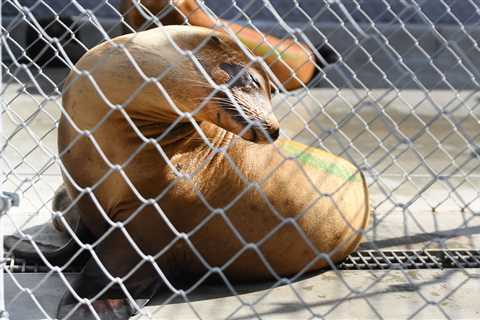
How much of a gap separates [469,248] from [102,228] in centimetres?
156

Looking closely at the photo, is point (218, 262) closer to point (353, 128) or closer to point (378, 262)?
point (378, 262)

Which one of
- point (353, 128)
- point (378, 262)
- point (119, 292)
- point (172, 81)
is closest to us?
point (172, 81)

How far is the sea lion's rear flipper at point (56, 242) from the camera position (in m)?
3.45

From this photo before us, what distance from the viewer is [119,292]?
3139 mm

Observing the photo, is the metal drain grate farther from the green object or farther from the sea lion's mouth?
the sea lion's mouth

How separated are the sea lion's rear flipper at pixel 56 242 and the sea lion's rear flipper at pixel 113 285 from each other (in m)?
0.19

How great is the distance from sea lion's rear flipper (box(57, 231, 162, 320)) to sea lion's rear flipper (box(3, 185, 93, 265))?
19 cm

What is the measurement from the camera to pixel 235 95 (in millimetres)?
2918

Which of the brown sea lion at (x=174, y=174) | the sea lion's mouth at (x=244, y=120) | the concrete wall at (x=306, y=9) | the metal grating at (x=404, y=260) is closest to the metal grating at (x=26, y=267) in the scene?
the metal grating at (x=404, y=260)

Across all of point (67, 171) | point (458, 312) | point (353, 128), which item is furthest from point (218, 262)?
point (353, 128)

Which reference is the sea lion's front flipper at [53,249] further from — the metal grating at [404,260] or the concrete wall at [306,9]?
the concrete wall at [306,9]

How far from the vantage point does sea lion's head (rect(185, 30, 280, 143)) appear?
289 cm

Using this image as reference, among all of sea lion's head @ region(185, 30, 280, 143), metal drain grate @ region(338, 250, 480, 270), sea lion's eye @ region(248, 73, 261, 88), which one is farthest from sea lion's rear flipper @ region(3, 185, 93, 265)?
metal drain grate @ region(338, 250, 480, 270)

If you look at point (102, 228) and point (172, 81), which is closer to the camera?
point (172, 81)
